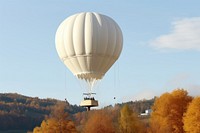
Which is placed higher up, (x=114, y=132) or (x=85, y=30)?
(x=85, y=30)

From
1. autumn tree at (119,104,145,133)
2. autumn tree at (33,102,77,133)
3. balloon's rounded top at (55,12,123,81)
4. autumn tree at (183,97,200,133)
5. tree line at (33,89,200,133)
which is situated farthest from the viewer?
autumn tree at (119,104,145,133)

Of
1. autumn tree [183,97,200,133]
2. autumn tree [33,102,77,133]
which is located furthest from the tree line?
autumn tree [33,102,77,133]

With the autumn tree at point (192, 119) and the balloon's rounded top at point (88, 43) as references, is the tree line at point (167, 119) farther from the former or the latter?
the balloon's rounded top at point (88, 43)

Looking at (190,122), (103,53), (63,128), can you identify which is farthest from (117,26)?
(190,122)

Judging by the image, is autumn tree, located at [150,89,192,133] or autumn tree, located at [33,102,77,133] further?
autumn tree, located at [150,89,192,133]

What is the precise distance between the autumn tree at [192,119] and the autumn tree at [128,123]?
9.52 m

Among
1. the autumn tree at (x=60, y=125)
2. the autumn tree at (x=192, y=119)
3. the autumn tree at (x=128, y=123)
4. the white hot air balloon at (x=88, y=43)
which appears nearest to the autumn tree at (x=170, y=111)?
the autumn tree at (x=128, y=123)

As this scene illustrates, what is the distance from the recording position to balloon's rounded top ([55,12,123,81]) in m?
57.0

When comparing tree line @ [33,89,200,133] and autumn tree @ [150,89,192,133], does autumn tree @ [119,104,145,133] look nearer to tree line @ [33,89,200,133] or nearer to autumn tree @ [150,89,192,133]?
tree line @ [33,89,200,133]

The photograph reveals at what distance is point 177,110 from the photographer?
78.8 m

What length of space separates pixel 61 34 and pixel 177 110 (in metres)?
30.6

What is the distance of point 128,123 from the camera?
79.4m

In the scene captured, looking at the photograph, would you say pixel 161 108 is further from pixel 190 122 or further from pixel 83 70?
pixel 83 70

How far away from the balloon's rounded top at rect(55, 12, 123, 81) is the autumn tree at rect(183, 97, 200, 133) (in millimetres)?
20429
